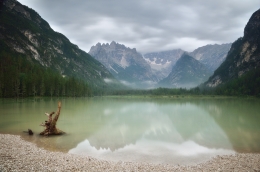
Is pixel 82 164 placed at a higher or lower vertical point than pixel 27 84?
lower

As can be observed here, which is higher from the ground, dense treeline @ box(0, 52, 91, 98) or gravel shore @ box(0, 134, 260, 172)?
dense treeline @ box(0, 52, 91, 98)

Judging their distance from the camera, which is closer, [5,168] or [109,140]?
[5,168]

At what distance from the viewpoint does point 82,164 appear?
16.4 m

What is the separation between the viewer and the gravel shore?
48.8ft

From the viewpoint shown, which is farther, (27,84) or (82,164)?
(27,84)

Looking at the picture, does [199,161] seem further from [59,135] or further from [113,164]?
[59,135]

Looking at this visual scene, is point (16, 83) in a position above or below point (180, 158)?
above

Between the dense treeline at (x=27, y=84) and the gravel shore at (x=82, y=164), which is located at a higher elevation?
the dense treeline at (x=27, y=84)

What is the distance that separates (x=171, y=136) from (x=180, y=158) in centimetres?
1028

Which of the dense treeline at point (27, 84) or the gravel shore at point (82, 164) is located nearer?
the gravel shore at point (82, 164)

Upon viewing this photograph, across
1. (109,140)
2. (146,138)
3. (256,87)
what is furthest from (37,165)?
(256,87)

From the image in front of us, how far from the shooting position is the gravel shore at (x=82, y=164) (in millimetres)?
14863

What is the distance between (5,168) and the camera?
13258 mm

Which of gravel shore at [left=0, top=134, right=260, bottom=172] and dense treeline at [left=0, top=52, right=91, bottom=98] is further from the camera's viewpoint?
dense treeline at [left=0, top=52, right=91, bottom=98]
